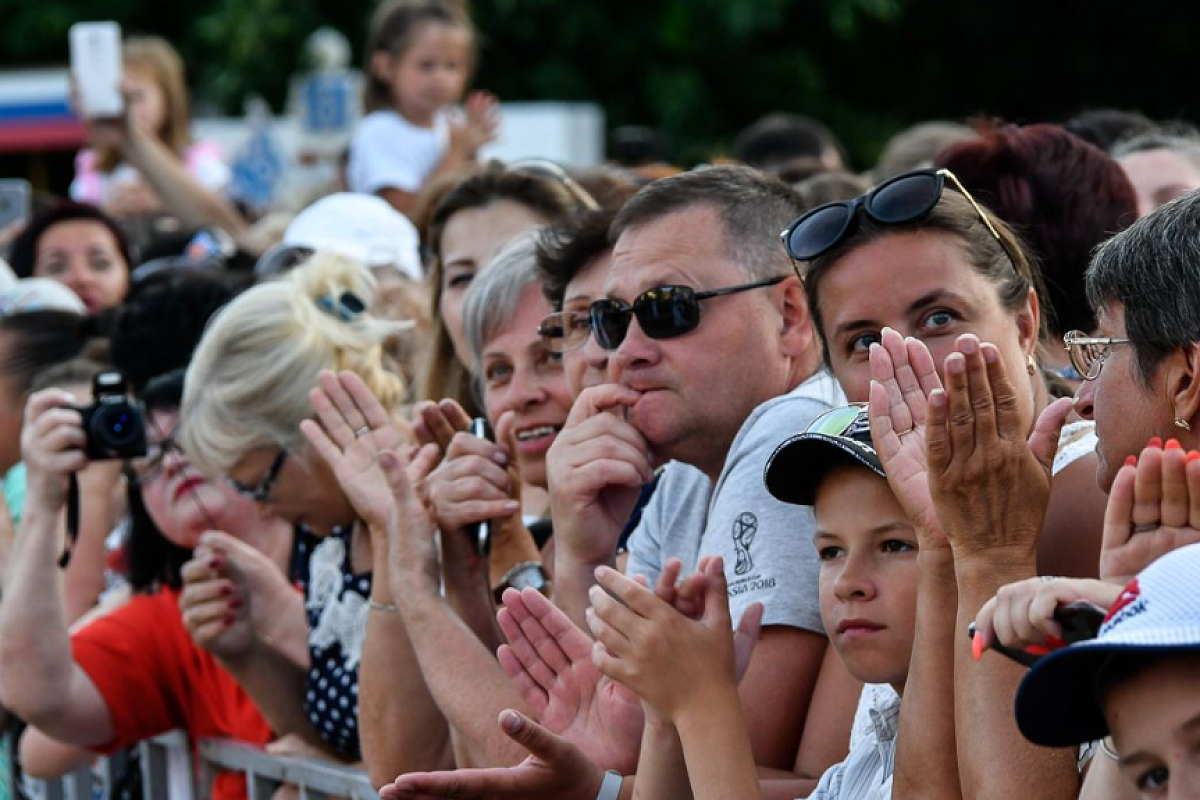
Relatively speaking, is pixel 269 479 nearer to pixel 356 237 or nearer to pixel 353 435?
pixel 353 435

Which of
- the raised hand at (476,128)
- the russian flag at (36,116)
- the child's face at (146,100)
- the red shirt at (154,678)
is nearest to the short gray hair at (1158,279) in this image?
the red shirt at (154,678)

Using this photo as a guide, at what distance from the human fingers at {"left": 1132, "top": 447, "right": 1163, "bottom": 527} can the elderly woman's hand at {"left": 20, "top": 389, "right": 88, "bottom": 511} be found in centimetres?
334

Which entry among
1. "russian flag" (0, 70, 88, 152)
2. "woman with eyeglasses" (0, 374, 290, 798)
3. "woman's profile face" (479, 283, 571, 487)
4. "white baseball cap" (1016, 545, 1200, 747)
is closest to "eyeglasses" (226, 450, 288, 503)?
"woman with eyeglasses" (0, 374, 290, 798)

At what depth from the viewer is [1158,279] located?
2383mm

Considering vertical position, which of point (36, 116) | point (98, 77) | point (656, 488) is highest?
point (36, 116)

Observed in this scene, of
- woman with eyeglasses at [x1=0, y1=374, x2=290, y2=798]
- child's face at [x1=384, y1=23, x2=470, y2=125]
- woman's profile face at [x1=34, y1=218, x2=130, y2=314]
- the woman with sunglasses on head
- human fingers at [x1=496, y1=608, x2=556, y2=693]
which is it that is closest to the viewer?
human fingers at [x1=496, y1=608, x2=556, y2=693]

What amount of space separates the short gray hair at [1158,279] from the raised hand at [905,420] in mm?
287

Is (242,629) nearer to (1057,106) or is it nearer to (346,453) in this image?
(346,453)

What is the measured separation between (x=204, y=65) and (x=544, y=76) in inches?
151

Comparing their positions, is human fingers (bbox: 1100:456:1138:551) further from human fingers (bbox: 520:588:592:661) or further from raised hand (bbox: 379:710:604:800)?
human fingers (bbox: 520:588:592:661)

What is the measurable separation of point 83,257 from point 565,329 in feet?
13.0

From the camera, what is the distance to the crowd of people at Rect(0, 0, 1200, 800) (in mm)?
2457

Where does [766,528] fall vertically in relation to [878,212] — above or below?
below

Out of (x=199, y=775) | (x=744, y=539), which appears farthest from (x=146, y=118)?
(x=744, y=539)
